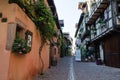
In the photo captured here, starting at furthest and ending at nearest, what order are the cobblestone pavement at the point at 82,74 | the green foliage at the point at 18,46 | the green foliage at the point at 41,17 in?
the green foliage at the point at 41,17
the cobblestone pavement at the point at 82,74
the green foliage at the point at 18,46

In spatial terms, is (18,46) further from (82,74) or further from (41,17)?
(82,74)

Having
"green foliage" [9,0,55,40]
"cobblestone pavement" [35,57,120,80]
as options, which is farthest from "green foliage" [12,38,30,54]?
"cobblestone pavement" [35,57,120,80]

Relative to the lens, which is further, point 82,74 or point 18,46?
point 82,74

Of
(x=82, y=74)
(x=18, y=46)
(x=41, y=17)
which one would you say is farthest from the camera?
(x=82, y=74)

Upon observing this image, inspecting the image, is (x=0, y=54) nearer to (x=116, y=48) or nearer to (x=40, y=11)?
(x=40, y=11)

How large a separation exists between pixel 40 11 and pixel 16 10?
412 cm

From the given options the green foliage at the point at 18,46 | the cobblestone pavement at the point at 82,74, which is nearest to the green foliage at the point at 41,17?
the cobblestone pavement at the point at 82,74

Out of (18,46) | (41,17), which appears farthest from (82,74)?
(18,46)

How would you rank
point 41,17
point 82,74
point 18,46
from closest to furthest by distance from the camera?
point 18,46 → point 41,17 → point 82,74

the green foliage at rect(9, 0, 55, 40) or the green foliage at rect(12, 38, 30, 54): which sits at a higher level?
the green foliage at rect(9, 0, 55, 40)

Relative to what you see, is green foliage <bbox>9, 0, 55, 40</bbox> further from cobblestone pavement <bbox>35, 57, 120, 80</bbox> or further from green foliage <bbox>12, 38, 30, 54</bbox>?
green foliage <bbox>12, 38, 30, 54</bbox>

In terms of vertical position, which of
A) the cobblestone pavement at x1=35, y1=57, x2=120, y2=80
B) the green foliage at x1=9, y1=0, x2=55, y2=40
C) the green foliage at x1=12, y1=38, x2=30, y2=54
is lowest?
the cobblestone pavement at x1=35, y1=57, x2=120, y2=80

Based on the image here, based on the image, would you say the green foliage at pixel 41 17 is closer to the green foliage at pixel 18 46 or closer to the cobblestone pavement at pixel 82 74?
the cobblestone pavement at pixel 82 74

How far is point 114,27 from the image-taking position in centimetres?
1633
